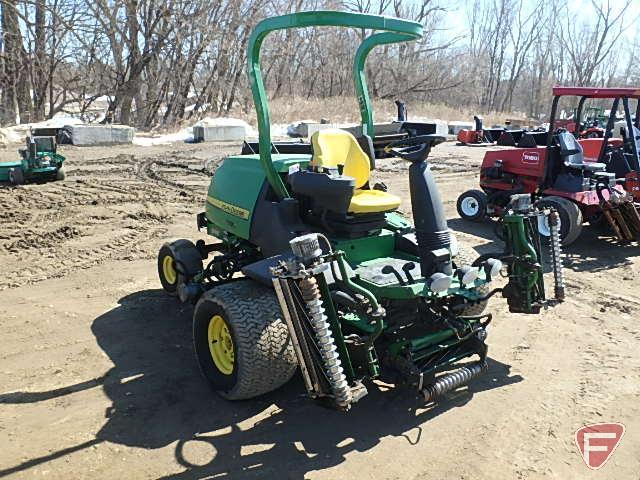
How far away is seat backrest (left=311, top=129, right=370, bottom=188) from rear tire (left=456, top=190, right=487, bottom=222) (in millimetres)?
4408

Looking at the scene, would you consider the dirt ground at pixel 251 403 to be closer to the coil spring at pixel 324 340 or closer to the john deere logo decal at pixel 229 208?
the coil spring at pixel 324 340

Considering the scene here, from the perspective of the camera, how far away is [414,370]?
316cm

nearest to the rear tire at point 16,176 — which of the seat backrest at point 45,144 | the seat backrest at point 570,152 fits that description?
the seat backrest at point 45,144

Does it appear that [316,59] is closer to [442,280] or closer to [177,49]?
[177,49]

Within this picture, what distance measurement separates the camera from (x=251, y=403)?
11.3ft

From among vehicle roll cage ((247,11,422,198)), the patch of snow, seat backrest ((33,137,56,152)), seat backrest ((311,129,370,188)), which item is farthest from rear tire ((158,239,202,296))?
the patch of snow

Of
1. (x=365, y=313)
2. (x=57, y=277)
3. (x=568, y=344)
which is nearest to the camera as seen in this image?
(x=365, y=313)

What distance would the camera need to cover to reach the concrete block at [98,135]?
594 inches

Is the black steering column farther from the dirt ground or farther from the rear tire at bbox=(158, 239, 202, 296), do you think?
the rear tire at bbox=(158, 239, 202, 296)

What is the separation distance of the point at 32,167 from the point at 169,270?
6278 mm

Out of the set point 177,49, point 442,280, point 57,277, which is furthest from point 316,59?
point 442,280

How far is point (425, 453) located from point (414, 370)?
1.40 feet

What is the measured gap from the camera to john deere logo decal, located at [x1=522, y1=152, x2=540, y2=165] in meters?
7.77

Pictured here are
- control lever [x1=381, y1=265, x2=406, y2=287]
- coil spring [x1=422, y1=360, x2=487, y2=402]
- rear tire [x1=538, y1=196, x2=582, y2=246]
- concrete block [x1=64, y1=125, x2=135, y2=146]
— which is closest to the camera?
coil spring [x1=422, y1=360, x2=487, y2=402]
